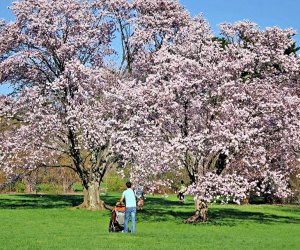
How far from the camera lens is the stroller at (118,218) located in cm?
2184

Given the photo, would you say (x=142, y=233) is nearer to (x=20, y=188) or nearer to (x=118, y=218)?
(x=118, y=218)

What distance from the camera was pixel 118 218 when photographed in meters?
21.9

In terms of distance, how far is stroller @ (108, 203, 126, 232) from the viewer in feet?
71.6

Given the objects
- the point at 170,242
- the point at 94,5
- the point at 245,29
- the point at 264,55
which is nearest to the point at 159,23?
the point at 94,5

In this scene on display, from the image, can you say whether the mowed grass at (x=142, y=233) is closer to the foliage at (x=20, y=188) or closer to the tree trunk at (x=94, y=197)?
the tree trunk at (x=94, y=197)

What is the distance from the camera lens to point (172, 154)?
92.2ft

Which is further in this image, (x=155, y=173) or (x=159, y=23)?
(x=159, y=23)

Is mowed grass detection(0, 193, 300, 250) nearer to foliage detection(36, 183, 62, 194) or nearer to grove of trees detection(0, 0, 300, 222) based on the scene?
grove of trees detection(0, 0, 300, 222)

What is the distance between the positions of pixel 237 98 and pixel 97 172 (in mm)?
13757

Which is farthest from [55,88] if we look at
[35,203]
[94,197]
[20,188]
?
[20,188]

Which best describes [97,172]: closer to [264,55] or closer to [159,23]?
[159,23]

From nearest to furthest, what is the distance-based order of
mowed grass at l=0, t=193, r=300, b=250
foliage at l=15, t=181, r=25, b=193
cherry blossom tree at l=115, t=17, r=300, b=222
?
mowed grass at l=0, t=193, r=300, b=250, cherry blossom tree at l=115, t=17, r=300, b=222, foliage at l=15, t=181, r=25, b=193

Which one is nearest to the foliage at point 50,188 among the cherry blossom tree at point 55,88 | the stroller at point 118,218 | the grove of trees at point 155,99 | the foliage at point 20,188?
the foliage at point 20,188

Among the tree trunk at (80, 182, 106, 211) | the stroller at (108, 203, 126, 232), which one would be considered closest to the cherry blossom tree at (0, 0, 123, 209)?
the tree trunk at (80, 182, 106, 211)
